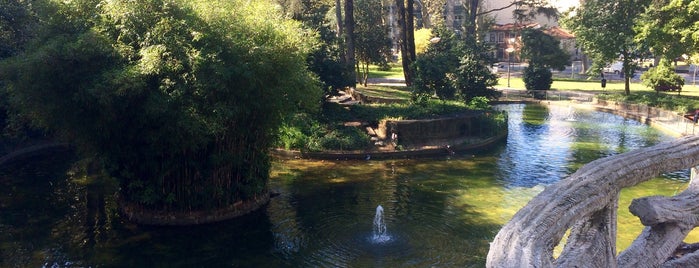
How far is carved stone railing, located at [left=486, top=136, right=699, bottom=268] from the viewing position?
4320 mm

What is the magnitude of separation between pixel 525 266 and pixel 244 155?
14.2m

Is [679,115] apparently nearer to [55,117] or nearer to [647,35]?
[647,35]

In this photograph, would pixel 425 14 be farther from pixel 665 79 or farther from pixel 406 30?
pixel 406 30

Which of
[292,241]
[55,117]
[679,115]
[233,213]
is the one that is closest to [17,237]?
[55,117]

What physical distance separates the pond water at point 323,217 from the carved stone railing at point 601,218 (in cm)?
777

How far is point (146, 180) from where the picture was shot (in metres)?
16.6

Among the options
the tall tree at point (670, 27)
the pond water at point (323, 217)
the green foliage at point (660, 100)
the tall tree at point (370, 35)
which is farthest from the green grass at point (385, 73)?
the pond water at point (323, 217)

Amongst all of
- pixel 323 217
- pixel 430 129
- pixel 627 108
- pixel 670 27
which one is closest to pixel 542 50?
pixel 627 108

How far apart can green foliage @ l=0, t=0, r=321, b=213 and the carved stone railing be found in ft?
35.7

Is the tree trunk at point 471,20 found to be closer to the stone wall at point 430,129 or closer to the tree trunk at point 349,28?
the tree trunk at point 349,28

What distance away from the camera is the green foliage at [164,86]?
14633mm

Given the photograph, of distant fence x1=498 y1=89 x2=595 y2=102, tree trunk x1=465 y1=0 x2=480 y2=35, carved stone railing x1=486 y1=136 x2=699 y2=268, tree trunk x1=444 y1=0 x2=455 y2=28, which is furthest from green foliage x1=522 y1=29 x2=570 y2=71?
carved stone railing x1=486 y1=136 x2=699 y2=268

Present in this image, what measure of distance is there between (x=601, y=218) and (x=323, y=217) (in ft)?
41.5

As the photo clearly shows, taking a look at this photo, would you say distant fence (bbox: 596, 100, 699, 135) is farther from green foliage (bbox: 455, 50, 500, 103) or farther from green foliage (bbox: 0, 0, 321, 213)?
green foliage (bbox: 0, 0, 321, 213)
